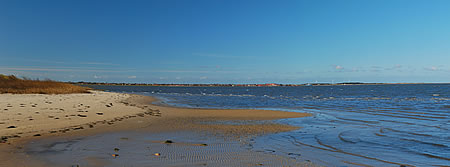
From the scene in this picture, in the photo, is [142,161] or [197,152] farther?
[197,152]

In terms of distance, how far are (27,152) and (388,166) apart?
8.23 m

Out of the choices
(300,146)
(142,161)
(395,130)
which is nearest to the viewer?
(142,161)

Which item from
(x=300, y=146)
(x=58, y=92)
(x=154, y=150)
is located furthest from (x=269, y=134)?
(x=58, y=92)

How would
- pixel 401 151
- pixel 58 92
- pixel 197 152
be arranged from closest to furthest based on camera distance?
pixel 197 152
pixel 401 151
pixel 58 92

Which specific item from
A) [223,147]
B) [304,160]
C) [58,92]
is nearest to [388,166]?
[304,160]

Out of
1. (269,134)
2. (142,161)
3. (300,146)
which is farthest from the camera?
(269,134)

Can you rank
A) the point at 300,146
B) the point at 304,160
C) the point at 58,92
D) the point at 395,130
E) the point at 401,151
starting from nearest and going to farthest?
the point at 304,160, the point at 401,151, the point at 300,146, the point at 395,130, the point at 58,92

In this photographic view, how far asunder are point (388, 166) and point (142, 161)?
17.7ft

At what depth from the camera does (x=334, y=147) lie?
28.1 ft

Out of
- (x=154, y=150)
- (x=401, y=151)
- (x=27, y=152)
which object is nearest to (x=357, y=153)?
(x=401, y=151)

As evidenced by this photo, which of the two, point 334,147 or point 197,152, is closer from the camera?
point 197,152

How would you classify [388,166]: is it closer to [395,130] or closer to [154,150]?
A: [154,150]

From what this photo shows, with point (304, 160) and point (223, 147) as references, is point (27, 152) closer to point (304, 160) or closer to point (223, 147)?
point (223, 147)

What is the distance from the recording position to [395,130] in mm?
12320
